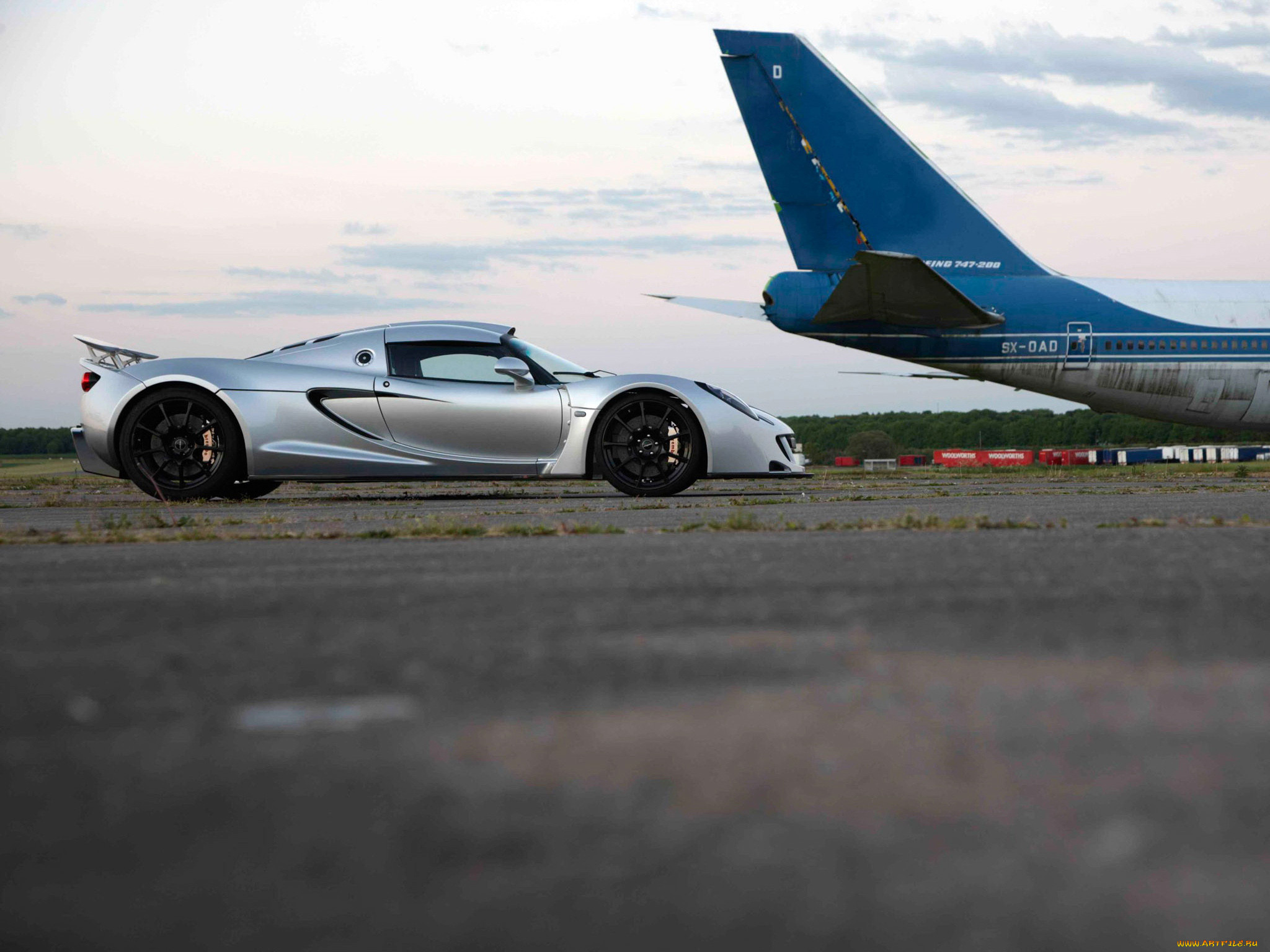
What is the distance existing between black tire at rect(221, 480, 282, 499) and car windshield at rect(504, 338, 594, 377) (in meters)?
2.06

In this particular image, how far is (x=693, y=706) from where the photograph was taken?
148 centimetres

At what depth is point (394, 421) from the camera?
856 cm

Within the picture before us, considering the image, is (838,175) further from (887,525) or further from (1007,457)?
(1007,457)

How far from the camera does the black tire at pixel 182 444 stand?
27.5 ft

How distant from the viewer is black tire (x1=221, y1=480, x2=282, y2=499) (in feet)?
29.3

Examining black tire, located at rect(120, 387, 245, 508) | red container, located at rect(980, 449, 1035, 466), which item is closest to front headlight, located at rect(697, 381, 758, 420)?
black tire, located at rect(120, 387, 245, 508)

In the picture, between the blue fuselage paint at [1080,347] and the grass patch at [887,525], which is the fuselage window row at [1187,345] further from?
the grass patch at [887,525]

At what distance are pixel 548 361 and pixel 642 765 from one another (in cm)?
779

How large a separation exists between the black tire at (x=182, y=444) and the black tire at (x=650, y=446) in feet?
8.11

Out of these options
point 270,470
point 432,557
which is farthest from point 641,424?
point 432,557

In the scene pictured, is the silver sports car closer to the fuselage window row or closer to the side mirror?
the side mirror

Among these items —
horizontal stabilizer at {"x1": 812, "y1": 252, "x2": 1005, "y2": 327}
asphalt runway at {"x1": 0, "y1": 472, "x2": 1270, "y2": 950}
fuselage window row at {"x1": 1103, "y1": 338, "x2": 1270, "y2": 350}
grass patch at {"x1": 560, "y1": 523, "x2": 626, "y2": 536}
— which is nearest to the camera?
asphalt runway at {"x1": 0, "y1": 472, "x2": 1270, "y2": 950}

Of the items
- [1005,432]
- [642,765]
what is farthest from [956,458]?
[642,765]

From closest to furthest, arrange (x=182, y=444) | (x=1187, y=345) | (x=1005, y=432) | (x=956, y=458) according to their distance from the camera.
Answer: (x=182, y=444), (x=1187, y=345), (x=956, y=458), (x=1005, y=432)
